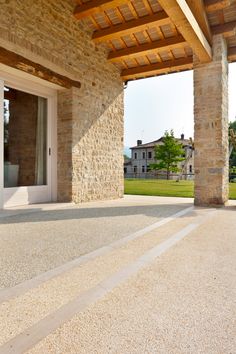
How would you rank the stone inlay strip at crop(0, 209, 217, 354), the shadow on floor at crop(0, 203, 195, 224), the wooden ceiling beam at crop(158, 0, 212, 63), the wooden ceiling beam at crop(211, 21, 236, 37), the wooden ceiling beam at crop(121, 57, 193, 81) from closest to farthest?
the stone inlay strip at crop(0, 209, 217, 354) < the wooden ceiling beam at crop(158, 0, 212, 63) < the shadow on floor at crop(0, 203, 195, 224) < the wooden ceiling beam at crop(211, 21, 236, 37) < the wooden ceiling beam at crop(121, 57, 193, 81)

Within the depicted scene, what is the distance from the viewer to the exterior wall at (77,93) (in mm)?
4691

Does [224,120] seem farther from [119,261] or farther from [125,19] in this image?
[119,261]

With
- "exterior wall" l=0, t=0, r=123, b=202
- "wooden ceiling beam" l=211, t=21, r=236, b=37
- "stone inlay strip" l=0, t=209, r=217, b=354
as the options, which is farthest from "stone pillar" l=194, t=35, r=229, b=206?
"stone inlay strip" l=0, t=209, r=217, b=354

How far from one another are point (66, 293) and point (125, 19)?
6235 millimetres

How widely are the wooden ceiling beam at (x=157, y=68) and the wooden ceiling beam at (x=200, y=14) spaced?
1.48m

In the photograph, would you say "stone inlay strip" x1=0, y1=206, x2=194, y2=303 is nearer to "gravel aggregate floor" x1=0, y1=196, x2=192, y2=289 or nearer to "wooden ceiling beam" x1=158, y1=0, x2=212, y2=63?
"gravel aggregate floor" x1=0, y1=196, x2=192, y2=289

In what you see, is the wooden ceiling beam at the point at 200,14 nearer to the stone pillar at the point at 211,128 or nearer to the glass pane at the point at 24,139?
the stone pillar at the point at 211,128

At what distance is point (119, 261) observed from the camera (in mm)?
2215

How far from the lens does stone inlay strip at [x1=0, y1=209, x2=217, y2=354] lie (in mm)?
1136

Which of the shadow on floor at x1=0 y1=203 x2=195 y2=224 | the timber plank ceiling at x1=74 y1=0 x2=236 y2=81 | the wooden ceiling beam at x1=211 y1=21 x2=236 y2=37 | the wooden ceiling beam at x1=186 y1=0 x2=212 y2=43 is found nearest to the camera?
the shadow on floor at x1=0 y1=203 x2=195 y2=224

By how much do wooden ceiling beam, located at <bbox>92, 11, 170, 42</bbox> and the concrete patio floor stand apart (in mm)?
4773

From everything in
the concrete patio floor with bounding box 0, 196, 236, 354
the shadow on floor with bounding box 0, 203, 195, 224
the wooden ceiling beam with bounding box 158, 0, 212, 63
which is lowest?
the concrete patio floor with bounding box 0, 196, 236, 354

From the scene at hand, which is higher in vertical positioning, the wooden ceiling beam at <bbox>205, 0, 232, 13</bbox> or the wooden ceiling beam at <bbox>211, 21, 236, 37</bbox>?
the wooden ceiling beam at <bbox>205, 0, 232, 13</bbox>

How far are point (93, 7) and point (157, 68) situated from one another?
2.60 metres
